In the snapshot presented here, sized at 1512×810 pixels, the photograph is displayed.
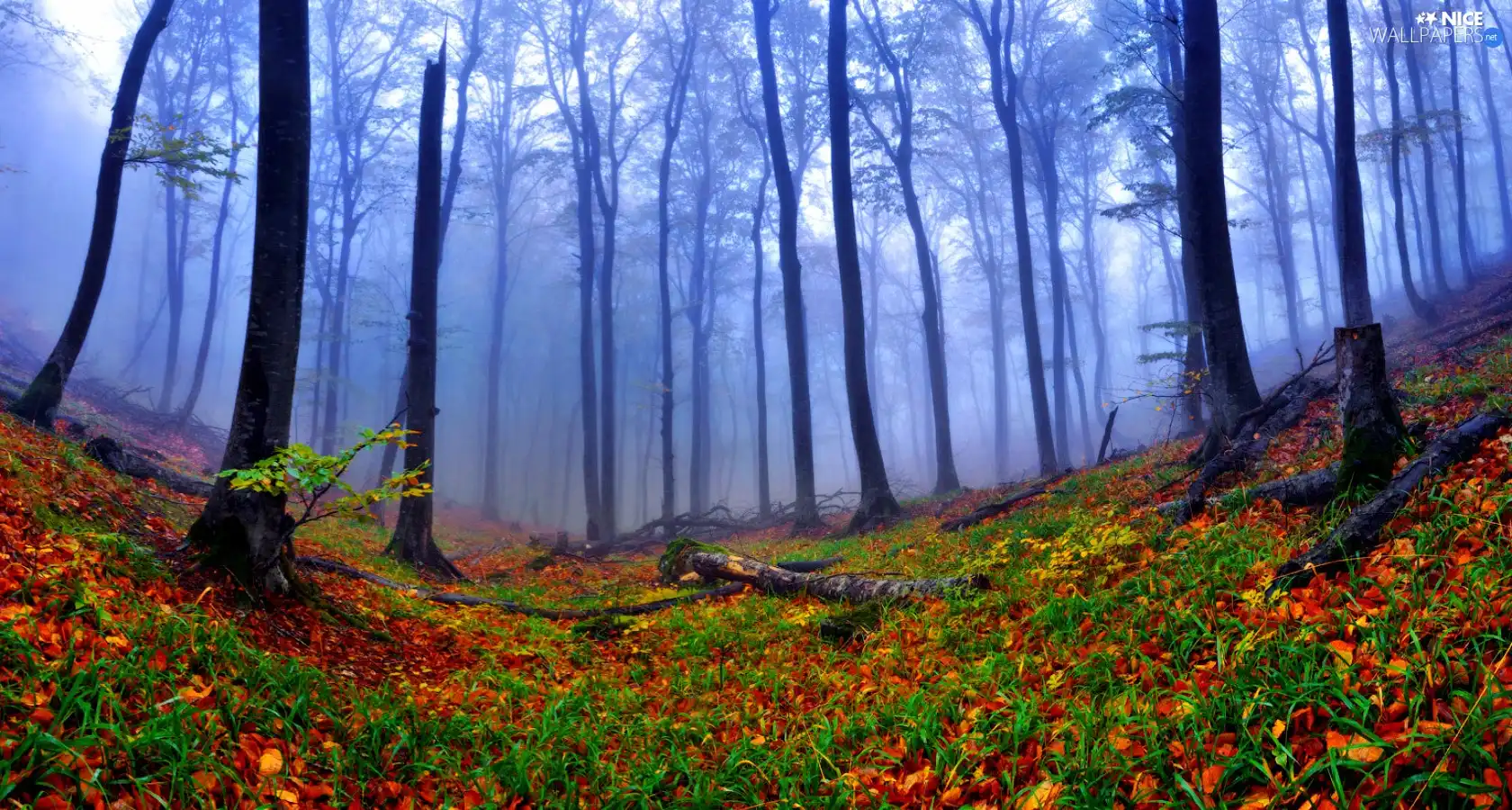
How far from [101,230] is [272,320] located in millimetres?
7528

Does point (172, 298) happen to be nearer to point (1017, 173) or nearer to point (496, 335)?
point (496, 335)

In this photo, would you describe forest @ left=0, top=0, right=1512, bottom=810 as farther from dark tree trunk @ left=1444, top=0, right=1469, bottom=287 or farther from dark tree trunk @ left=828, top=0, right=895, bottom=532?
dark tree trunk @ left=1444, top=0, right=1469, bottom=287

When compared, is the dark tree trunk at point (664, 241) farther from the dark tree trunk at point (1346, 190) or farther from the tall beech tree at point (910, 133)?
the dark tree trunk at point (1346, 190)

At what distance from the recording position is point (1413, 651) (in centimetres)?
266

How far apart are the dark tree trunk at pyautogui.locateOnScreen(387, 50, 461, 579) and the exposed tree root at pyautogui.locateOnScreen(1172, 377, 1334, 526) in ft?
29.9

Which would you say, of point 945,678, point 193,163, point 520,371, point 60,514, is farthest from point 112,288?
point 945,678

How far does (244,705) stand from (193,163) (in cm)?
977

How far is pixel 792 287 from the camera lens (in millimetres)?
17219

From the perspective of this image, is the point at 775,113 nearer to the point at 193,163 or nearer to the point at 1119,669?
the point at 193,163

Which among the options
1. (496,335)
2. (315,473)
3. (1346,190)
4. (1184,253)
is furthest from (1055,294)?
(496,335)

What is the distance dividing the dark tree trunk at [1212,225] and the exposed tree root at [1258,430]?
33 centimetres

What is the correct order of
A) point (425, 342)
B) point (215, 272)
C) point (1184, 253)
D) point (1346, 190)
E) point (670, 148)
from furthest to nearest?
point (215, 272), point (670, 148), point (1184, 253), point (1346, 190), point (425, 342)

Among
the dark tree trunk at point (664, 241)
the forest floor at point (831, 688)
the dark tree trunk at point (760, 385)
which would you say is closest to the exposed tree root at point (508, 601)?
the forest floor at point (831, 688)

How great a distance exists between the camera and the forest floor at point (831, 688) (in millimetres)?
2428
